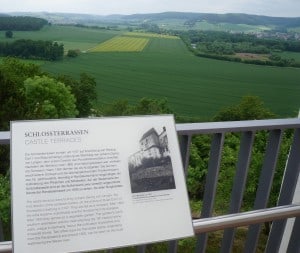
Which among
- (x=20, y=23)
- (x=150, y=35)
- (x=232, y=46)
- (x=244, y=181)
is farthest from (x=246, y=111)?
(x=244, y=181)

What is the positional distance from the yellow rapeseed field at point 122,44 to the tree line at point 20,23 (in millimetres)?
5297

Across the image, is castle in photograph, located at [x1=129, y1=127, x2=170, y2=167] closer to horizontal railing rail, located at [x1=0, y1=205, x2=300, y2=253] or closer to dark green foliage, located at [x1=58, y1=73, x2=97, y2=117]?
horizontal railing rail, located at [x1=0, y1=205, x2=300, y2=253]

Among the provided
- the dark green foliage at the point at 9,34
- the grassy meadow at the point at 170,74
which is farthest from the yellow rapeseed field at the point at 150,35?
the dark green foliage at the point at 9,34

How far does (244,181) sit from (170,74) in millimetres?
→ 28518

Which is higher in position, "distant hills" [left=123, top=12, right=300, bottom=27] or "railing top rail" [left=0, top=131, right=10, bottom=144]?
"distant hills" [left=123, top=12, right=300, bottom=27]

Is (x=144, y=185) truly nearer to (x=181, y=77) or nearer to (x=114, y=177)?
(x=114, y=177)

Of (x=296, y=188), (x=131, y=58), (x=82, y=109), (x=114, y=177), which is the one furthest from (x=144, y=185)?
(x=131, y=58)

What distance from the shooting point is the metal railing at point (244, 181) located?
1.69 m

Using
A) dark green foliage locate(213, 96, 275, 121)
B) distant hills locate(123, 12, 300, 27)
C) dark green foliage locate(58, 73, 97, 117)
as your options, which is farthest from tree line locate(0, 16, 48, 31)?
dark green foliage locate(213, 96, 275, 121)

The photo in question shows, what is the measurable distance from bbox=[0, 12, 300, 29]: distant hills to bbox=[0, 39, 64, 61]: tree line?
1932mm

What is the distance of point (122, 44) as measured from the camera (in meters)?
31.2

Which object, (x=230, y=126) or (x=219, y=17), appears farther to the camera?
(x=219, y=17)

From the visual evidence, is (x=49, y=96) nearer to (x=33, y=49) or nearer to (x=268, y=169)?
(x=33, y=49)

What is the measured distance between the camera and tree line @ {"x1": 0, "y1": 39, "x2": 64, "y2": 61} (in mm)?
25909
